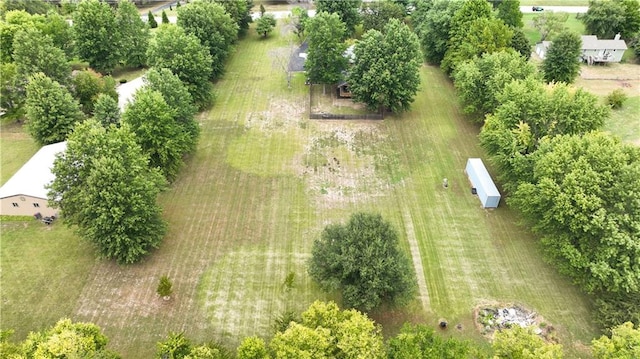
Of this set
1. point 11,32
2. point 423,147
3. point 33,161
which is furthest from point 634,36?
point 11,32

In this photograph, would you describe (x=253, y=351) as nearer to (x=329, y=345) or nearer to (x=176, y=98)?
(x=329, y=345)

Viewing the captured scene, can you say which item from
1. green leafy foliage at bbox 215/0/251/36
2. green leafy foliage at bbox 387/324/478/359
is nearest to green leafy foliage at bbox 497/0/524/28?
green leafy foliage at bbox 215/0/251/36

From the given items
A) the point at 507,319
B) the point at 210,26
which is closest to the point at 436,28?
the point at 210,26

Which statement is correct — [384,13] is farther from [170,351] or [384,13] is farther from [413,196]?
[170,351]

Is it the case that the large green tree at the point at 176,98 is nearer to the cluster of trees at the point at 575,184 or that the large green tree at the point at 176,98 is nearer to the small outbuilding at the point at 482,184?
the small outbuilding at the point at 482,184

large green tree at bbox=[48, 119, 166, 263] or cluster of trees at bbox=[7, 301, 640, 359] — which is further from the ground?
large green tree at bbox=[48, 119, 166, 263]

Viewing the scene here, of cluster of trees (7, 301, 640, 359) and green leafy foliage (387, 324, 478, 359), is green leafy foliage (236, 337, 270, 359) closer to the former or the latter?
cluster of trees (7, 301, 640, 359)

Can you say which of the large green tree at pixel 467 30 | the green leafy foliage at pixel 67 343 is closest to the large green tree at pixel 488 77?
the large green tree at pixel 467 30
